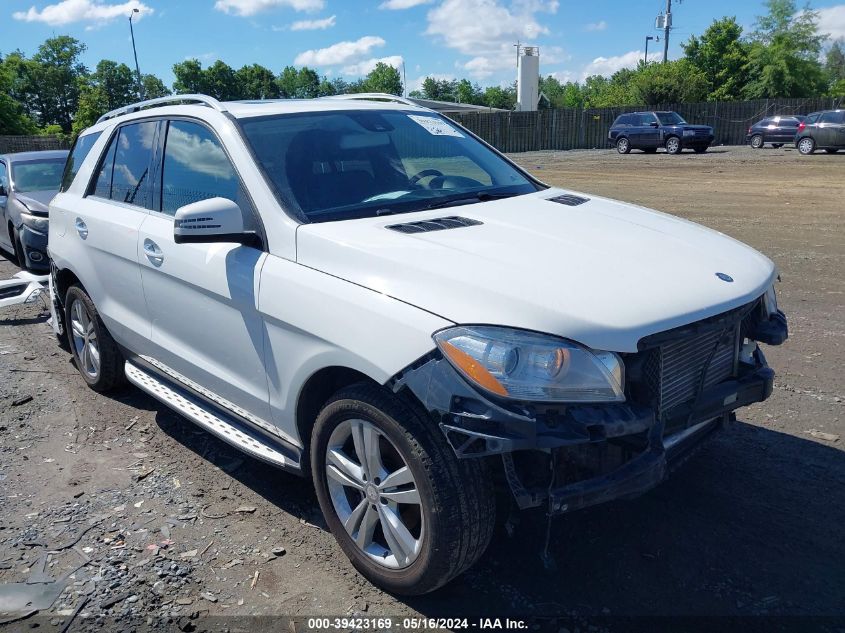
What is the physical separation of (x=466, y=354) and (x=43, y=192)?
9.60 meters

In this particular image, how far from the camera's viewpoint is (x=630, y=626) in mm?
2756

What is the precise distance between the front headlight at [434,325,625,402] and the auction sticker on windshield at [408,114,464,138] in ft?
7.39

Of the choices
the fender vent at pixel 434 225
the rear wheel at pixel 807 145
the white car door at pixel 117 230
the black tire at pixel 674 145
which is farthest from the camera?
the black tire at pixel 674 145

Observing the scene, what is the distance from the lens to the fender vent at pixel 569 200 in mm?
3931

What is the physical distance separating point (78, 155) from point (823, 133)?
29358 mm

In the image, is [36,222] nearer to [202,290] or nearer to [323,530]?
[202,290]

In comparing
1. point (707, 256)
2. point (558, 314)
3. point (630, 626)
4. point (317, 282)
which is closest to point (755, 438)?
point (707, 256)

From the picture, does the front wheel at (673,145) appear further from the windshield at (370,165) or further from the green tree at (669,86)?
the windshield at (370,165)

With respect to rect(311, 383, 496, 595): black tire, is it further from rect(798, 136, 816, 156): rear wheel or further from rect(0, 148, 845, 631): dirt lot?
rect(798, 136, 816, 156): rear wheel

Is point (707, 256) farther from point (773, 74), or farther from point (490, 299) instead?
point (773, 74)

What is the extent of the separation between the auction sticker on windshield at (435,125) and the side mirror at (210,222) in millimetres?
1563

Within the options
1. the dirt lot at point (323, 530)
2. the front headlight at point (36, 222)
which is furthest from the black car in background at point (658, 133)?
the dirt lot at point (323, 530)

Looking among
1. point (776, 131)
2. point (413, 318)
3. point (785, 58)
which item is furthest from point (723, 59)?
point (413, 318)

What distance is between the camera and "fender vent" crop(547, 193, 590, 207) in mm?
3931
